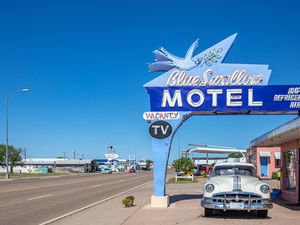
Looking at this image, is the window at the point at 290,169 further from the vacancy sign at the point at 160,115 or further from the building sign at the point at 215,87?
the vacancy sign at the point at 160,115

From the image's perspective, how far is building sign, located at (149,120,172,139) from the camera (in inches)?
697

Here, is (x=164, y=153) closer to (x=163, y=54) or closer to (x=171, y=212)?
(x=171, y=212)

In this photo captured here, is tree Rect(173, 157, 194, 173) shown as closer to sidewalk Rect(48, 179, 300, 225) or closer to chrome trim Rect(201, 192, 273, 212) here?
sidewalk Rect(48, 179, 300, 225)

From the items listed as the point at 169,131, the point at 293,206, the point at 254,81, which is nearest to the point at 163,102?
the point at 169,131

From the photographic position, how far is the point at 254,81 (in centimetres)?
1772

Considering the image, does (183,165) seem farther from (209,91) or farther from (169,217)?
(169,217)

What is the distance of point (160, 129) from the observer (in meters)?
17.8

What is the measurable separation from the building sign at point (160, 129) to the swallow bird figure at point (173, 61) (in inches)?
92.0

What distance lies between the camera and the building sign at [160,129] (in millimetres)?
17703

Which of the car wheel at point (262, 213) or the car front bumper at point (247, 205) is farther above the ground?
the car front bumper at point (247, 205)

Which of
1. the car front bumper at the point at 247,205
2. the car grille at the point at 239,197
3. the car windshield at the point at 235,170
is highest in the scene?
the car windshield at the point at 235,170

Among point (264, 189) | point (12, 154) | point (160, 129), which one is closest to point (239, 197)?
point (264, 189)

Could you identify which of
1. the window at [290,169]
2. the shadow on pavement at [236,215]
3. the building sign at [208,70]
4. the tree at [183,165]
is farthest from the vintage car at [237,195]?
the tree at [183,165]

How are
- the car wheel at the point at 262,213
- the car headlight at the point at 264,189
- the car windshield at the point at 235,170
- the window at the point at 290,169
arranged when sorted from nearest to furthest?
the car headlight at the point at 264,189, the car wheel at the point at 262,213, the car windshield at the point at 235,170, the window at the point at 290,169
